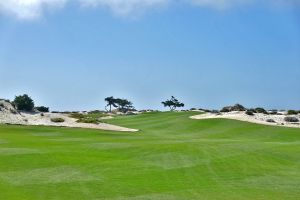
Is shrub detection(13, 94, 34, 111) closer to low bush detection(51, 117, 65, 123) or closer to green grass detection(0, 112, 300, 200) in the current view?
low bush detection(51, 117, 65, 123)

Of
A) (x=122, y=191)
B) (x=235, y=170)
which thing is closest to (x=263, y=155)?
(x=235, y=170)

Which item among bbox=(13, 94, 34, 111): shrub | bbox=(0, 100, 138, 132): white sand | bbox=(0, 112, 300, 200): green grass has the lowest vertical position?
bbox=(0, 112, 300, 200): green grass

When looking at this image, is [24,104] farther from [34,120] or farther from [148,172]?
[148,172]

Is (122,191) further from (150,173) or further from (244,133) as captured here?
(244,133)

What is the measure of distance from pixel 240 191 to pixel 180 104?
129307mm

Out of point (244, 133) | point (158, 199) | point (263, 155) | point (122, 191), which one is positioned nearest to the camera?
point (158, 199)

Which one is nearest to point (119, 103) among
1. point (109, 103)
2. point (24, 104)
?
point (109, 103)

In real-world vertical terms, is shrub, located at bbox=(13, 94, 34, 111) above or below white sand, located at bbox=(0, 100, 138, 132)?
above

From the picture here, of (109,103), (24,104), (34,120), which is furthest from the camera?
(109,103)

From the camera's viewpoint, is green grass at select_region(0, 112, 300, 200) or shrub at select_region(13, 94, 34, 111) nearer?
green grass at select_region(0, 112, 300, 200)

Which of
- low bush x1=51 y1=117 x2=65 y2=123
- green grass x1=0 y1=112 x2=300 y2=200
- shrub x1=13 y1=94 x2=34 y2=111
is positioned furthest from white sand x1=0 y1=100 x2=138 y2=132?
green grass x1=0 y1=112 x2=300 y2=200

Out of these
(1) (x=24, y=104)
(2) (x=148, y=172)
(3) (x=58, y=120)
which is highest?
(1) (x=24, y=104)

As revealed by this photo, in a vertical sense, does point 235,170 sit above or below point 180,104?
below

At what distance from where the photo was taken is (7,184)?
17.0 meters
